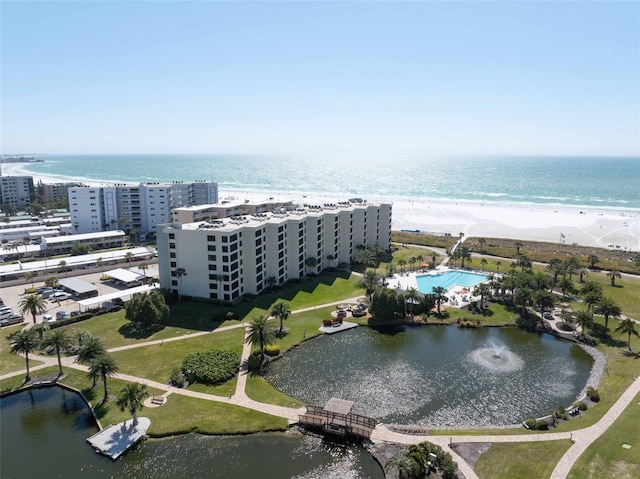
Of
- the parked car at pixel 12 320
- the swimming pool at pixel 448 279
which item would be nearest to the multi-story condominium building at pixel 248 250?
the swimming pool at pixel 448 279

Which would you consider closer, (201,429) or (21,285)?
(201,429)

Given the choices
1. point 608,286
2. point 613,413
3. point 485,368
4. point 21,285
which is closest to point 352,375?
point 485,368

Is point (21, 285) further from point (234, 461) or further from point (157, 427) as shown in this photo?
point (234, 461)

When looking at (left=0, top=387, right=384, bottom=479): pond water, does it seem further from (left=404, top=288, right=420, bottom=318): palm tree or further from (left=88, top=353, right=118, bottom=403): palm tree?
(left=404, top=288, right=420, bottom=318): palm tree

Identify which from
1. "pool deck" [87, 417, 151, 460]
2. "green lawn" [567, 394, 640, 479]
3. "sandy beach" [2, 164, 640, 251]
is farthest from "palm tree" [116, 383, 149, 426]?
"sandy beach" [2, 164, 640, 251]

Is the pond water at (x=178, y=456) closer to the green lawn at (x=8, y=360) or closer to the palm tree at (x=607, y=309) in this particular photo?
the green lawn at (x=8, y=360)

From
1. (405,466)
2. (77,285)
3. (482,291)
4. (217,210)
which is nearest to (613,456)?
(405,466)
